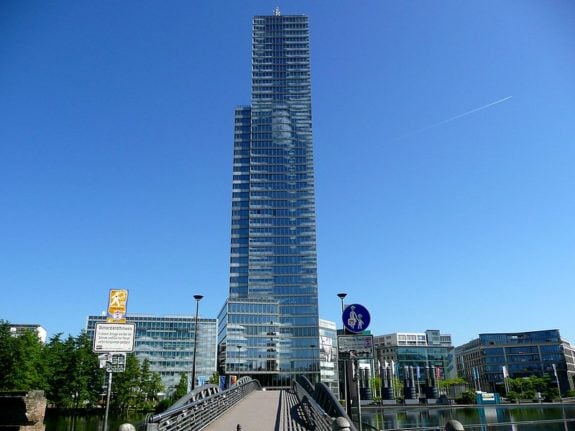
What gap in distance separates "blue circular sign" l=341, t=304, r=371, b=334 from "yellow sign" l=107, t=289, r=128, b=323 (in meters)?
6.64

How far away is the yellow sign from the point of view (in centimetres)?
1223

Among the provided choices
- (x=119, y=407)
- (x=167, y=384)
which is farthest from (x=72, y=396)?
(x=167, y=384)

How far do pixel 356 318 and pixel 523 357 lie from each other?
170644 millimetres

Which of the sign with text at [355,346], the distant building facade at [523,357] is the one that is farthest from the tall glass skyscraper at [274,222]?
the sign with text at [355,346]

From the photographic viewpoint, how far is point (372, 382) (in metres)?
137

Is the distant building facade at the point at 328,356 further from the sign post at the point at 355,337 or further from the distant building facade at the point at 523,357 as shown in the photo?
the sign post at the point at 355,337

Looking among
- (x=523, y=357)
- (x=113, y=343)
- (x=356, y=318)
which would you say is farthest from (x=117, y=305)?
(x=523, y=357)

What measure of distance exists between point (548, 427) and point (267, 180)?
114m

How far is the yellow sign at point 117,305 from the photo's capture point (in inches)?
482

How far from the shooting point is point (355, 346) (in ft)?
44.7

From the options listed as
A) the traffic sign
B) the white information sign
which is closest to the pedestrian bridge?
the traffic sign

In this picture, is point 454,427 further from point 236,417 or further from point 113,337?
point 236,417

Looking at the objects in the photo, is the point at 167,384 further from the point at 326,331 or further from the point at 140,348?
the point at 326,331

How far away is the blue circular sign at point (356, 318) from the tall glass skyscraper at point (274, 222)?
104 m
